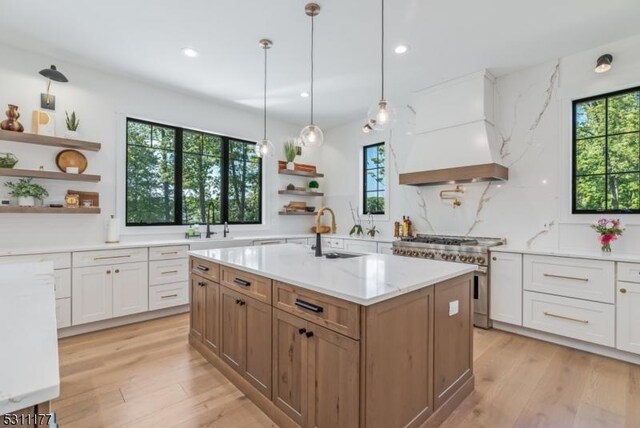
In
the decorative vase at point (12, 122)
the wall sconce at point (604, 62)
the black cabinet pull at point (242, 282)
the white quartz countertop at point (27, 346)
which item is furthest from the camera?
the decorative vase at point (12, 122)

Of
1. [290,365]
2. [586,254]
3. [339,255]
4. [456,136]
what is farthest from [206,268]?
[586,254]

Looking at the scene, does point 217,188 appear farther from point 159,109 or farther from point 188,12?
point 188,12

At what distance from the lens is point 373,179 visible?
5395 mm

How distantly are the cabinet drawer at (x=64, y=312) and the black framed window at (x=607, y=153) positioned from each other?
205 inches

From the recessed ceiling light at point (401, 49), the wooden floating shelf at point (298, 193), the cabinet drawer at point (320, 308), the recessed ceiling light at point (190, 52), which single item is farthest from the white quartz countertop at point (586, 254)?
the recessed ceiling light at point (190, 52)

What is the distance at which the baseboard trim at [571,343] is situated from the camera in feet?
8.93

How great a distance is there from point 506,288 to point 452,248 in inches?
25.9

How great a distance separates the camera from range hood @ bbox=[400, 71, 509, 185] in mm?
3582

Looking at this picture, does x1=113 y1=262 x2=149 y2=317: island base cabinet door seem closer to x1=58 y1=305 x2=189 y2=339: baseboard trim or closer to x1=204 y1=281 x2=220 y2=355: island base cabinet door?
x1=58 y1=305 x2=189 y2=339: baseboard trim

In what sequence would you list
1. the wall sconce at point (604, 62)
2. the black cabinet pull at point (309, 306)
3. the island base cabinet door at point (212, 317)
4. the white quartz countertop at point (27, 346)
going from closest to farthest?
the white quartz countertop at point (27, 346) → the black cabinet pull at point (309, 306) → the island base cabinet door at point (212, 317) → the wall sconce at point (604, 62)

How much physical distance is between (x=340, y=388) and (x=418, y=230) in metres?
3.44

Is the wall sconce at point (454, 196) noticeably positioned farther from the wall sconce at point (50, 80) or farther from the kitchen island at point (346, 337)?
the wall sconce at point (50, 80)

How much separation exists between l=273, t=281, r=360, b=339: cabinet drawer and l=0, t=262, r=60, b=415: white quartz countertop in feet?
3.38

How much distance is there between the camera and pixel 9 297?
1284mm
